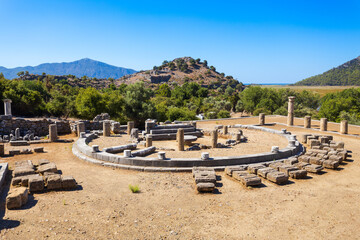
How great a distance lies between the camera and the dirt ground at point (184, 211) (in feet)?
22.8

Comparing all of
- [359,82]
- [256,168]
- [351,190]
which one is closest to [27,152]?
[256,168]

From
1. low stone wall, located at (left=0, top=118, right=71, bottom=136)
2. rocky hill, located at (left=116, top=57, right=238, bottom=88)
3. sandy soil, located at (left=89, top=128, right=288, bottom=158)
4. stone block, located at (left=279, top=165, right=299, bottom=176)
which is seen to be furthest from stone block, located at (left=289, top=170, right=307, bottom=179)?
rocky hill, located at (left=116, top=57, right=238, bottom=88)

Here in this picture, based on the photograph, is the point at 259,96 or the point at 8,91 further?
the point at 259,96

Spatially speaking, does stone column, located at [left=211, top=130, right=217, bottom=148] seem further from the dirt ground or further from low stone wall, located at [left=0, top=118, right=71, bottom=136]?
low stone wall, located at [left=0, top=118, right=71, bottom=136]

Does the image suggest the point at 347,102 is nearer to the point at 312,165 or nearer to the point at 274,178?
the point at 312,165

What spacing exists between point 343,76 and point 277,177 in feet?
540

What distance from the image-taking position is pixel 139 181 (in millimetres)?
10766

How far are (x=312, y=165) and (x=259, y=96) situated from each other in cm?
3950

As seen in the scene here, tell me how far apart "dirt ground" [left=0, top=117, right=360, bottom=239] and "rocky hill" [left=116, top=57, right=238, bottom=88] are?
349 feet

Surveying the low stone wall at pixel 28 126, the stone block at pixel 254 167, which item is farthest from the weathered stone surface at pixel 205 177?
the low stone wall at pixel 28 126

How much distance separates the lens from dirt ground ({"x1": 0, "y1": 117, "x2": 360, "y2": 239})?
696 centimetres

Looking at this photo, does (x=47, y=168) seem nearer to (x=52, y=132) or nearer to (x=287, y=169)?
(x=52, y=132)

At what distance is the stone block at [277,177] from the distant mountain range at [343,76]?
145 meters

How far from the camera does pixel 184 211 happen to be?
8156mm
